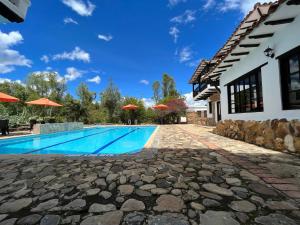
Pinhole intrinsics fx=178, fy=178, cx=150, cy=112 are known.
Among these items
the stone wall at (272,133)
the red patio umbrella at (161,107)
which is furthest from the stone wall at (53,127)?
the stone wall at (272,133)

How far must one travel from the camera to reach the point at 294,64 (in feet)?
15.8

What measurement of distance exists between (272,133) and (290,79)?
160cm

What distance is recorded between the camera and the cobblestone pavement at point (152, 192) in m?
1.87

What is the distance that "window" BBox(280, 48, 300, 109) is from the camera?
471 centimetres

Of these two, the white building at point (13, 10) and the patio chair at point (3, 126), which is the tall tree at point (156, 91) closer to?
the patio chair at point (3, 126)

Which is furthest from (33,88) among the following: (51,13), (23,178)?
(23,178)

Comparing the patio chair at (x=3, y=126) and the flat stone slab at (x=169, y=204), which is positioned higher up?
the patio chair at (x=3, y=126)

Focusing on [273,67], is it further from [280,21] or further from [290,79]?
[280,21]

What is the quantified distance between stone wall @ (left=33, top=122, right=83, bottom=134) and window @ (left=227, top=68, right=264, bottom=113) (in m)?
12.1

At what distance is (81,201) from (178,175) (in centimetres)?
160

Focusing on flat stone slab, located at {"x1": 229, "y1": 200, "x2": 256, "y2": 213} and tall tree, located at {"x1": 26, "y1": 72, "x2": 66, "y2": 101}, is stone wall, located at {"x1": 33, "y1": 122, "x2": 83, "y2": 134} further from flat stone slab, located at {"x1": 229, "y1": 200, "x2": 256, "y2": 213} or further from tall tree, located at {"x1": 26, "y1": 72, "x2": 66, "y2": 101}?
tall tree, located at {"x1": 26, "y1": 72, "x2": 66, "y2": 101}

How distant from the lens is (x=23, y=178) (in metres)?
3.11

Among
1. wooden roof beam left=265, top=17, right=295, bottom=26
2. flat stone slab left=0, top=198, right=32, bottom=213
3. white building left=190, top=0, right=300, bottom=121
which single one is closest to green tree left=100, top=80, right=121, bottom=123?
white building left=190, top=0, right=300, bottom=121

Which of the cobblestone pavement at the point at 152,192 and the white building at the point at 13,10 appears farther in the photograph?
the white building at the point at 13,10
